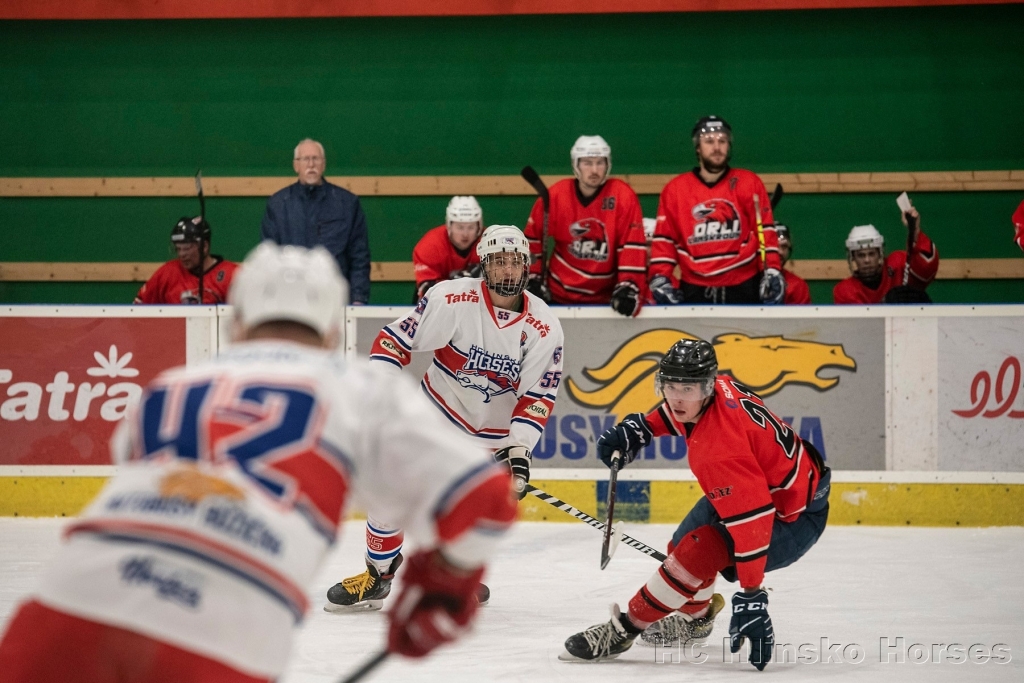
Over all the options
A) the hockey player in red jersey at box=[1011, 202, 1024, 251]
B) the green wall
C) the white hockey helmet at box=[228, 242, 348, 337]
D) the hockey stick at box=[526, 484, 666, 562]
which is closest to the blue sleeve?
the green wall

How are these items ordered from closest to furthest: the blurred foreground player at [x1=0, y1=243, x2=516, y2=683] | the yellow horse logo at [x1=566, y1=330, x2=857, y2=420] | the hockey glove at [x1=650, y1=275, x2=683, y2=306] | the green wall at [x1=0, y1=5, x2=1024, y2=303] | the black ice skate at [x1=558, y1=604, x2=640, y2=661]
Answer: the blurred foreground player at [x1=0, y1=243, x2=516, y2=683] → the black ice skate at [x1=558, y1=604, x2=640, y2=661] → the yellow horse logo at [x1=566, y1=330, x2=857, y2=420] → the hockey glove at [x1=650, y1=275, x2=683, y2=306] → the green wall at [x1=0, y1=5, x2=1024, y2=303]

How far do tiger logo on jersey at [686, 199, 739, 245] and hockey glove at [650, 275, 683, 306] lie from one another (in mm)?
309

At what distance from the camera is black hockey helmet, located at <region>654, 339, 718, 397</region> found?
3254 mm

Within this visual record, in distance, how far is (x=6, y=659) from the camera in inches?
53.7

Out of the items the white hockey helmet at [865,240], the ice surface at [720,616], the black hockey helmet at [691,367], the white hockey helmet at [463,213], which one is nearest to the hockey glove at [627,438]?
the black hockey helmet at [691,367]

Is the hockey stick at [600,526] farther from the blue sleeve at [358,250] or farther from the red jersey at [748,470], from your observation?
the blue sleeve at [358,250]

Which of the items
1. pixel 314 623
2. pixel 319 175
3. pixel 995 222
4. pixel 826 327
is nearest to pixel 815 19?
pixel 995 222

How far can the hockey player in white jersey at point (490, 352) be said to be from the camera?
421cm

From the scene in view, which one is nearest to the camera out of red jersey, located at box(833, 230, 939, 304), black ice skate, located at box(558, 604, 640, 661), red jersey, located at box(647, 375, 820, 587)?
red jersey, located at box(647, 375, 820, 587)

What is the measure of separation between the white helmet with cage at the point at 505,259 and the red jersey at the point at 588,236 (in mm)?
1573

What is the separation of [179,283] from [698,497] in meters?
3.15

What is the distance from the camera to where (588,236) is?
5.93 meters

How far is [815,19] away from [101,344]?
4961mm

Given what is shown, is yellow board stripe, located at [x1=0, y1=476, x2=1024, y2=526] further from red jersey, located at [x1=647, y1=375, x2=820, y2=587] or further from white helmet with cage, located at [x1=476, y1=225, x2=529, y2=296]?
red jersey, located at [x1=647, y1=375, x2=820, y2=587]
